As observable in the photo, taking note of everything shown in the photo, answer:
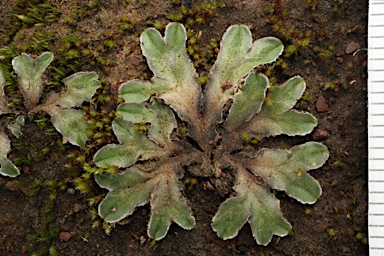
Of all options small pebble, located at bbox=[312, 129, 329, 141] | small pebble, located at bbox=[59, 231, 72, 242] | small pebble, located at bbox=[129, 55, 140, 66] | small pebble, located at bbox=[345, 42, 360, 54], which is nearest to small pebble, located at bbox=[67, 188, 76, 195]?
small pebble, located at bbox=[59, 231, 72, 242]

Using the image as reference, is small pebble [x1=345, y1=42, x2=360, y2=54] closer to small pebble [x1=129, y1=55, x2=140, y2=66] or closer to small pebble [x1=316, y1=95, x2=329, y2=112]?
small pebble [x1=316, y1=95, x2=329, y2=112]

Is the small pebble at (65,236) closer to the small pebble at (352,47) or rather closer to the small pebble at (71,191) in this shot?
the small pebble at (71,191)

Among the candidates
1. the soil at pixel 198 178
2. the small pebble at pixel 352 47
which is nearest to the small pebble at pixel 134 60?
the soil at pixel 198 178

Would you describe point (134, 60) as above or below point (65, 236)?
above

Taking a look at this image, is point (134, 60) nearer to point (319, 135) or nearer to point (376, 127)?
point (319, 135)

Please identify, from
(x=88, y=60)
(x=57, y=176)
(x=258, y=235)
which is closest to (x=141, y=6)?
(x=88, y=60)

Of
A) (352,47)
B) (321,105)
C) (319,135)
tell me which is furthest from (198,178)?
(352,47)

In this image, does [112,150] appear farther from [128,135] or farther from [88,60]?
[88,60]
